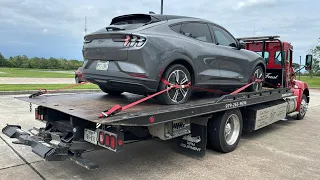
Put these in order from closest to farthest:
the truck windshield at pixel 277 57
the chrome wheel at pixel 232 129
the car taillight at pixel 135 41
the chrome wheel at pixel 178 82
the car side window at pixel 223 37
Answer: the car taillight at pixel 135 41 < the chrome wheel at pixel 178 82 < the chrome wheel at pixel 232 129 < the car side window at pixel 223 37 < the truck windshield at pixel 277 57

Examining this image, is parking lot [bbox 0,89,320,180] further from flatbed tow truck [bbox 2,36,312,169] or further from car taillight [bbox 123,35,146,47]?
car taillight [bbox 123,35,146,47]

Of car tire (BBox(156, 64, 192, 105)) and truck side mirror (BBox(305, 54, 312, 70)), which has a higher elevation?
truck side mirror (BBox(305, 54, 312, 70))

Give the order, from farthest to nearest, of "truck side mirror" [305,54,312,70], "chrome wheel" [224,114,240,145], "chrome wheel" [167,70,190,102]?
"truck side mirror" [305,54,312,70]
"chrome wheel" [224,114,240,145]
"chrome wheel" [167,70,190,102]

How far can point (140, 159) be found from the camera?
16.0 ft

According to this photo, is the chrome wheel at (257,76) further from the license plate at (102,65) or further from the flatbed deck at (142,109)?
the license plate at (102,65)

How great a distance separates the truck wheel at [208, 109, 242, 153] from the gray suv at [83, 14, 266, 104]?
571mm

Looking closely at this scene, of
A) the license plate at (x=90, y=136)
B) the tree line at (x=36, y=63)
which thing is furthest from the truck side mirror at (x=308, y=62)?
the tree line at (x=36, y=63)

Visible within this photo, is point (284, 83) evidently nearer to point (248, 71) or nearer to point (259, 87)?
point (259, 87)

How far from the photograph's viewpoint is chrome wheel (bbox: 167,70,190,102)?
4.54 meters

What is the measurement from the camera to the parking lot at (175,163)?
4.18m

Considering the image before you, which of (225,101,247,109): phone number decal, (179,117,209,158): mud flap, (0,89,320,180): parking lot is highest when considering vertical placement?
(225,101,247,109): phone number decal

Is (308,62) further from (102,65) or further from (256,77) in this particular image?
(102,65)

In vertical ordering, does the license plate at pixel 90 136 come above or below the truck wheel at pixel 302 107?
above

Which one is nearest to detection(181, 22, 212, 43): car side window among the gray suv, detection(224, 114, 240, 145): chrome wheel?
the gray suv
